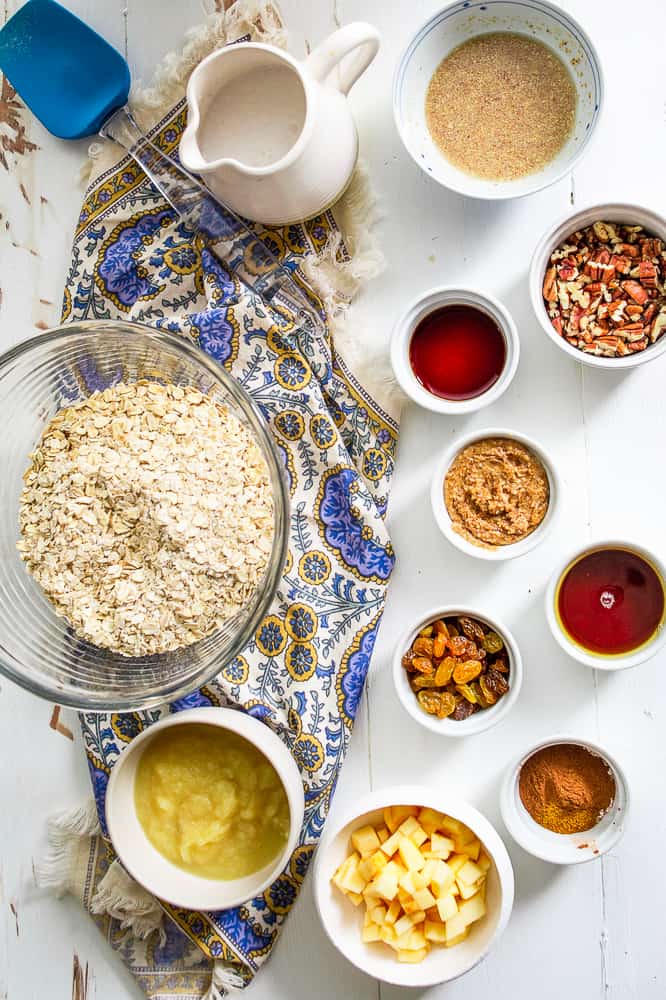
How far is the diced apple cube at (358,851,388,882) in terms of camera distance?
1.37m

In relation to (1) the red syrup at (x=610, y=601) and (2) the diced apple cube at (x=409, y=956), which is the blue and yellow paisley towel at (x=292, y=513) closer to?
(2) the diced apple cube at (x=409, y=956)

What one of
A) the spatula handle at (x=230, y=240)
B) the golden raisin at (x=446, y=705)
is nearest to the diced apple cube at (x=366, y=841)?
the golden raisin at (x=446, y=705)

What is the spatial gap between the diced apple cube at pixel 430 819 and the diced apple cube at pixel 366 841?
0.08 m

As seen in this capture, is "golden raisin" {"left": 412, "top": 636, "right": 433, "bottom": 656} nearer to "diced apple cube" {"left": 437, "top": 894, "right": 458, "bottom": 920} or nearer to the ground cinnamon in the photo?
the ground cinnamon

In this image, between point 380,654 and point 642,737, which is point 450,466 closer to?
point 380,654

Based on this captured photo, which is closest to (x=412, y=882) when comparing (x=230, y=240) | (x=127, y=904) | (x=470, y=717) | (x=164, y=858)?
(x=470, y=717)

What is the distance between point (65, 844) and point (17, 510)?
25.0 inches

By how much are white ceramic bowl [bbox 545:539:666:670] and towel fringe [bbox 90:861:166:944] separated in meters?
0.81

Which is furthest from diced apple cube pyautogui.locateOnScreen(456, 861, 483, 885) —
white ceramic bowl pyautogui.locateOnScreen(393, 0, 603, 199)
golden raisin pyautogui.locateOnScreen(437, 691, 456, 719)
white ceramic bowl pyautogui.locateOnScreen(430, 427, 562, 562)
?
white ceramic bowl pyautogui.locateOnScreen(393, 0, 603, 199)

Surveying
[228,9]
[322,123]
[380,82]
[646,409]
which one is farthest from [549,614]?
[228,9]

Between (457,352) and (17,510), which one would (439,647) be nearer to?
(457,352)

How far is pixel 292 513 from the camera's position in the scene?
1.45m

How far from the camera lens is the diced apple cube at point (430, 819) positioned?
140 cm

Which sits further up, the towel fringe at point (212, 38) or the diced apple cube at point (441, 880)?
the towel fringe at point (212, 38)
